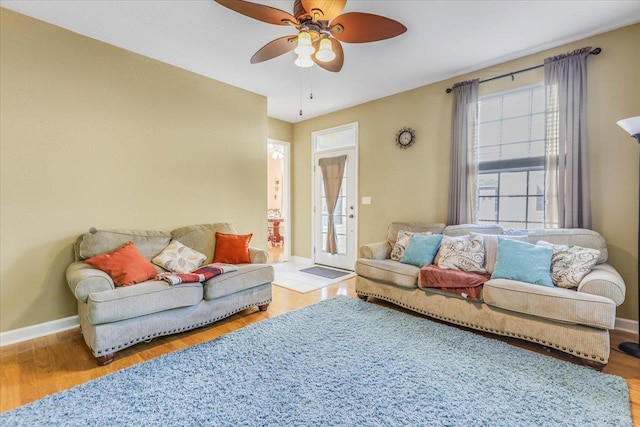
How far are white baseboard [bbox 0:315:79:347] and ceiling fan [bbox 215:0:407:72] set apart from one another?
10.0 feet

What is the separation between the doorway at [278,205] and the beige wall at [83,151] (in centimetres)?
193

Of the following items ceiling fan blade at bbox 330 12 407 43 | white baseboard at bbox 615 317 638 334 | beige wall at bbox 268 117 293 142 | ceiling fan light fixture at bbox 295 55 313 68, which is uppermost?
beige wall at bbox 268 117 293 142

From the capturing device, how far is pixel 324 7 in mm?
1878

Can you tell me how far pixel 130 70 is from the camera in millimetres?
3148

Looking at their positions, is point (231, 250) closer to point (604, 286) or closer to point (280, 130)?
point (280, 130)

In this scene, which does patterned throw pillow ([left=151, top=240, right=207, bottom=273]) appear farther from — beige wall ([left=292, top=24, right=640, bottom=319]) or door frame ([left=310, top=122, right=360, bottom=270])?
beige wall ([left=292, top=24, right=640, bottom=319])

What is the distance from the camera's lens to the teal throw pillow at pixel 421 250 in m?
3.17

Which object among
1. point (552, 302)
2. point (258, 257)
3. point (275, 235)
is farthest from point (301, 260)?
point (552, 302)

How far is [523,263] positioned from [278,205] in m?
7.05

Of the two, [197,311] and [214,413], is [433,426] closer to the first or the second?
[214,413]

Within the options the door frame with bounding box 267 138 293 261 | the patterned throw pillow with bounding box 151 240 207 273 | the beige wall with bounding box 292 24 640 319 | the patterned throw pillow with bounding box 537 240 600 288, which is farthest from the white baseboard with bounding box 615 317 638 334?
the door frame with bounding box 267 138 293 261

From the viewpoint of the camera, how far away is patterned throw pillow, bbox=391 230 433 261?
351 centimetres

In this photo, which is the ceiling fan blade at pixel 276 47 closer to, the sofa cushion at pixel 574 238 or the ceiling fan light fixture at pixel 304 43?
the ceiling fan light fixture at pixel 304 43

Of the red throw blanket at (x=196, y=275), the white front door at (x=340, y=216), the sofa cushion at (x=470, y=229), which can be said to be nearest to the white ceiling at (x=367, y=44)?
the white front door at (x=340, y=216)
